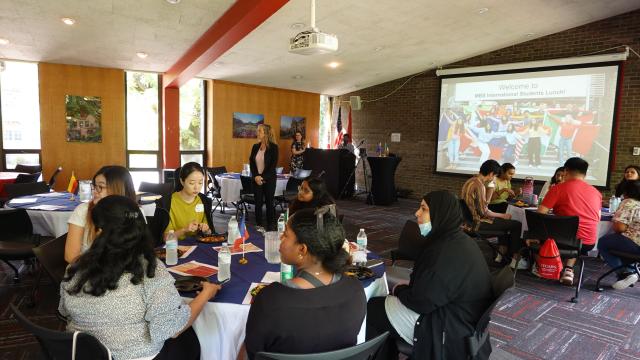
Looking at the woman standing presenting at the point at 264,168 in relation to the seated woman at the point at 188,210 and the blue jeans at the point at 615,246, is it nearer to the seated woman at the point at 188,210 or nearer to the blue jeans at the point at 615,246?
→ the seated woman at the point at 188,210

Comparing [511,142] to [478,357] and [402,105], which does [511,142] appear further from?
[478,357]

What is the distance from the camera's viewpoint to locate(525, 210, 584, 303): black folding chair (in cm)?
391

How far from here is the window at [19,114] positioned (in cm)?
730

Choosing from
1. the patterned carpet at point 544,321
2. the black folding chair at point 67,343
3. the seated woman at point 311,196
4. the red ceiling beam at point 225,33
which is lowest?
the patterned carpet at point 544,321

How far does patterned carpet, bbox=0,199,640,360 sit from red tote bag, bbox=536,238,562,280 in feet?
0.75

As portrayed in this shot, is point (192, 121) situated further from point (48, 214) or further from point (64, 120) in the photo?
point (48, 214)

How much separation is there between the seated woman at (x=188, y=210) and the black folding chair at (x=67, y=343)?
4.80 feet

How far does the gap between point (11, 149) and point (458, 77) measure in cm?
922

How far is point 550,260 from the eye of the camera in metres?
3.99

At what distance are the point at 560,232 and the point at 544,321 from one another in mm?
1011

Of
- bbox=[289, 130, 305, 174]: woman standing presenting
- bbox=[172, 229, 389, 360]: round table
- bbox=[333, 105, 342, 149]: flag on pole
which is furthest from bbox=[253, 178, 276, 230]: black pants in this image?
bbox=[333, 105, 342, 149]: flag on pole

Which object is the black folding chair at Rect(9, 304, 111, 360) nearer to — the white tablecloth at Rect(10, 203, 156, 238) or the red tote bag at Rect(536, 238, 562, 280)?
the white tablecloth at Rect(10, 203, 156, 238)

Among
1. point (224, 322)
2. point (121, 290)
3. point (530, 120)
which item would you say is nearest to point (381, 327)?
point (224, 322)

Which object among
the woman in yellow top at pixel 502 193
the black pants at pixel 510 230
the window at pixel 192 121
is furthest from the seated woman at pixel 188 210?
the window at pixel 192 121
